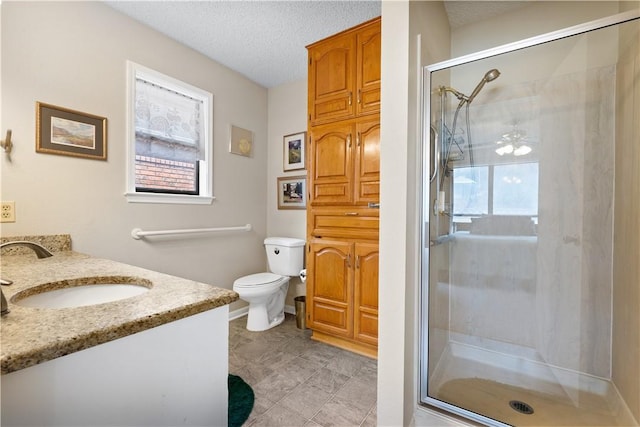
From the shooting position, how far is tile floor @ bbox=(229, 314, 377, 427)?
1.46m

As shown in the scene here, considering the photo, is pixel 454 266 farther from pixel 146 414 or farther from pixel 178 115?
pixel 178 115

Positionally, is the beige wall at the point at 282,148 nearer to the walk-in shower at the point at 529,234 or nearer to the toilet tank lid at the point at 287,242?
the toilet tank lid at the point at 287,242

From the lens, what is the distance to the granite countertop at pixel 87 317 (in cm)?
48

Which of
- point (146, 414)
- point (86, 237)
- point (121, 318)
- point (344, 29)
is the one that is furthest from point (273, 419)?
point (344, 29)

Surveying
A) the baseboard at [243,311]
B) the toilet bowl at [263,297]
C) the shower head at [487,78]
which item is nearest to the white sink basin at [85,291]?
the toilet bowl at [263,297]

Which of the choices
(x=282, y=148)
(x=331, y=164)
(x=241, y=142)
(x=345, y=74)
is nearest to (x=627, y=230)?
(x=331, y=164)

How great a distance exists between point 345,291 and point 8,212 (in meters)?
2.03

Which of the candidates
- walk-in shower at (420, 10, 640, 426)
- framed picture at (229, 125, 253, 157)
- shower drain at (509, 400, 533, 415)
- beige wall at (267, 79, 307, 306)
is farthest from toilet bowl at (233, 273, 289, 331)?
shower drain at (509, 400, 533, 415)

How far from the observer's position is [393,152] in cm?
135

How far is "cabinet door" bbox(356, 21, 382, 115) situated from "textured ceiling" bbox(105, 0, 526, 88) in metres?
0.15

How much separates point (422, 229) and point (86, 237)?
2046mm

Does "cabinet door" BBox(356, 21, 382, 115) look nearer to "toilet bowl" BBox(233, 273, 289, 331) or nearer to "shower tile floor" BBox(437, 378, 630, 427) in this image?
"toilet bowl" BBox(233, 273, 289, 331)

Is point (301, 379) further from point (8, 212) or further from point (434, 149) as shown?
point (8, 212)

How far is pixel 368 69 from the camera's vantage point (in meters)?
2.00
